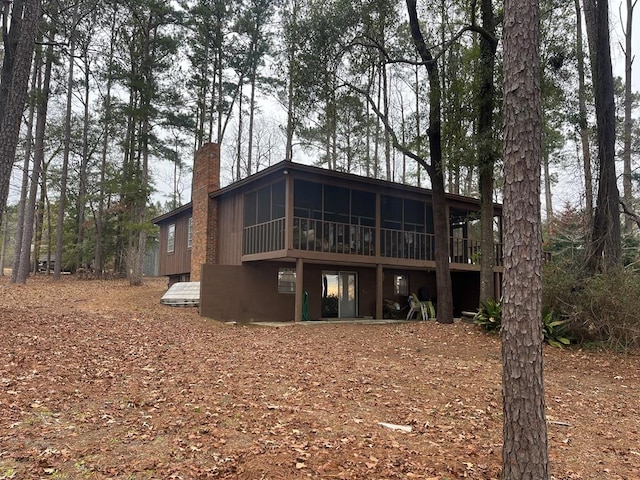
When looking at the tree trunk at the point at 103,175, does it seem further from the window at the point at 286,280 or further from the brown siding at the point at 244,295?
the window at the point at 286,280

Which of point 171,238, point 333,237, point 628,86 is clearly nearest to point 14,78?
point 333,237

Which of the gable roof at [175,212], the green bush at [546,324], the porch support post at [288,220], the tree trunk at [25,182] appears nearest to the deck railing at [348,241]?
the porch support post at [288,220]

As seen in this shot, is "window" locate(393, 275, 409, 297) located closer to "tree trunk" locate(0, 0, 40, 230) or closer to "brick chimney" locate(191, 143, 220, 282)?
"brick chimney" locate(191, 143, 220, 282)

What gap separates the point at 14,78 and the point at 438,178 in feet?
33.1

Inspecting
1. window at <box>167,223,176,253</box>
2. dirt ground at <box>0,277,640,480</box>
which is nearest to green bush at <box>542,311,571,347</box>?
dirt ground at <box>0,277,640,480</box>

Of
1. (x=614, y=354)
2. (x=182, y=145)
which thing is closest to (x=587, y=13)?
(x=614, y=354)

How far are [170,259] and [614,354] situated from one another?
653 inches

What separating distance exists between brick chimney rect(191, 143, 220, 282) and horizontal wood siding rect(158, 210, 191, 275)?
1.75m

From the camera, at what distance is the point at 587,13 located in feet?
35.6

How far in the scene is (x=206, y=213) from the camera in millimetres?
15852

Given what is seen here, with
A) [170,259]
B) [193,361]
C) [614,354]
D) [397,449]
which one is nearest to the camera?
[397,449]

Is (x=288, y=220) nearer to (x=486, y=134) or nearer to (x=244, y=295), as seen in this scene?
(x=244, y=295)

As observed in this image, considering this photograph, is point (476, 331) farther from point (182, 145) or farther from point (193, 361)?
point (182, 145)

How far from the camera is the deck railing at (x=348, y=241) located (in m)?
12.9
